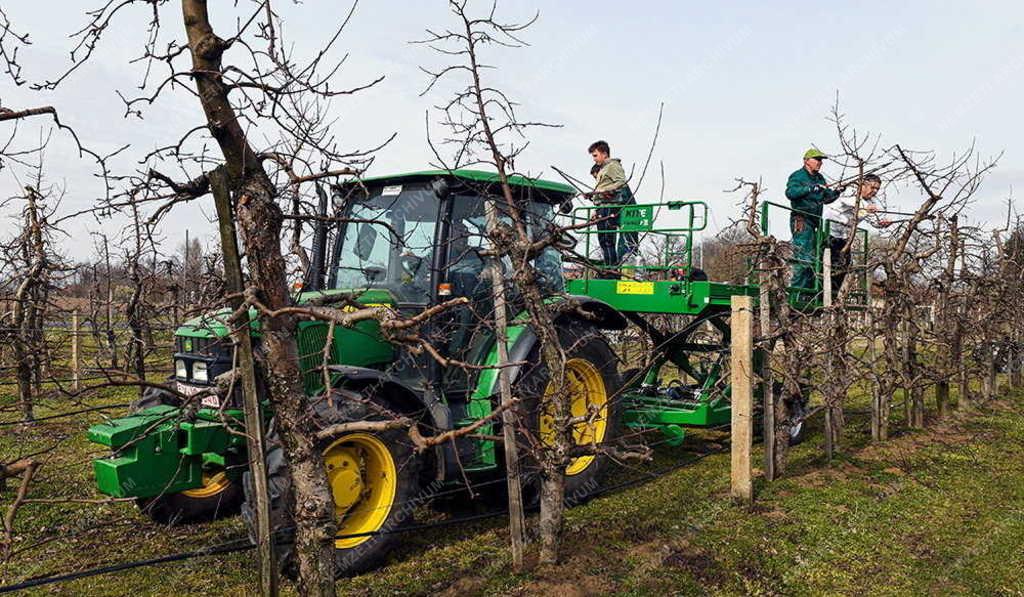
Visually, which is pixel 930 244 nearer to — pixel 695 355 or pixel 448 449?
pixel 695 355

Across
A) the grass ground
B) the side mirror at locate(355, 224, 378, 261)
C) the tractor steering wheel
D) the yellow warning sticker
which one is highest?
the side mirror at locate(355, 224, 378, 261)

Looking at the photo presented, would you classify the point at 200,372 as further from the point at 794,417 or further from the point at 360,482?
the point at 794,417

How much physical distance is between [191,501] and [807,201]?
22.3 feet

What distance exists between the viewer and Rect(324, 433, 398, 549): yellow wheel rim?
173 inches

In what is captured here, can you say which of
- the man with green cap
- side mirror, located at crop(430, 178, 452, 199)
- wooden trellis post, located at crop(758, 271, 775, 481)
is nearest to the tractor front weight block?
side mirror, located at crop(430, 178, 452, 199)

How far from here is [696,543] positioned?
16.3 ft

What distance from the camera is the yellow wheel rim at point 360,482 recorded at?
173 inches

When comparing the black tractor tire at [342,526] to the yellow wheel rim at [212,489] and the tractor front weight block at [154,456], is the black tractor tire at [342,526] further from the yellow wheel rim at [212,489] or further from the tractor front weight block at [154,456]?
the yellow wheel rim at [212,489]

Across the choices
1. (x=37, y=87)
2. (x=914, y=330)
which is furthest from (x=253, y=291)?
(x=914, y=330)

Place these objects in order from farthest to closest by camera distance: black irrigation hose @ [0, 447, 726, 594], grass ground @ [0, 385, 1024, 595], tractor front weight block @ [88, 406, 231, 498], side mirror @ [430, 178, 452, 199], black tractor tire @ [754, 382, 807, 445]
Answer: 1. black tractor tire @ [754, 382, 807, 445]
2. side mirror @ [430, 178, 452, 199]
3. grass ground @ [0, 385, 1024, 595]
4. tractor front weight block @ [88, 406, 231, 498]
5. black irrigation hose @ [0, 447, 726, 594]

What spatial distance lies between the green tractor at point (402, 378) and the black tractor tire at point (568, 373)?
2 centimetres

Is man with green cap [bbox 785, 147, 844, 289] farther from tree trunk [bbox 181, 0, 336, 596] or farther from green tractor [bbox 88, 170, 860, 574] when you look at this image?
tree trunk [bbox 181, 0, 336, 596]

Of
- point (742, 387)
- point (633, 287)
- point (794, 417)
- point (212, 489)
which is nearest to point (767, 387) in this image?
point (742, 387)

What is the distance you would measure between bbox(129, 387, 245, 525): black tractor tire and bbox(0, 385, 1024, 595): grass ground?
0.41ft
